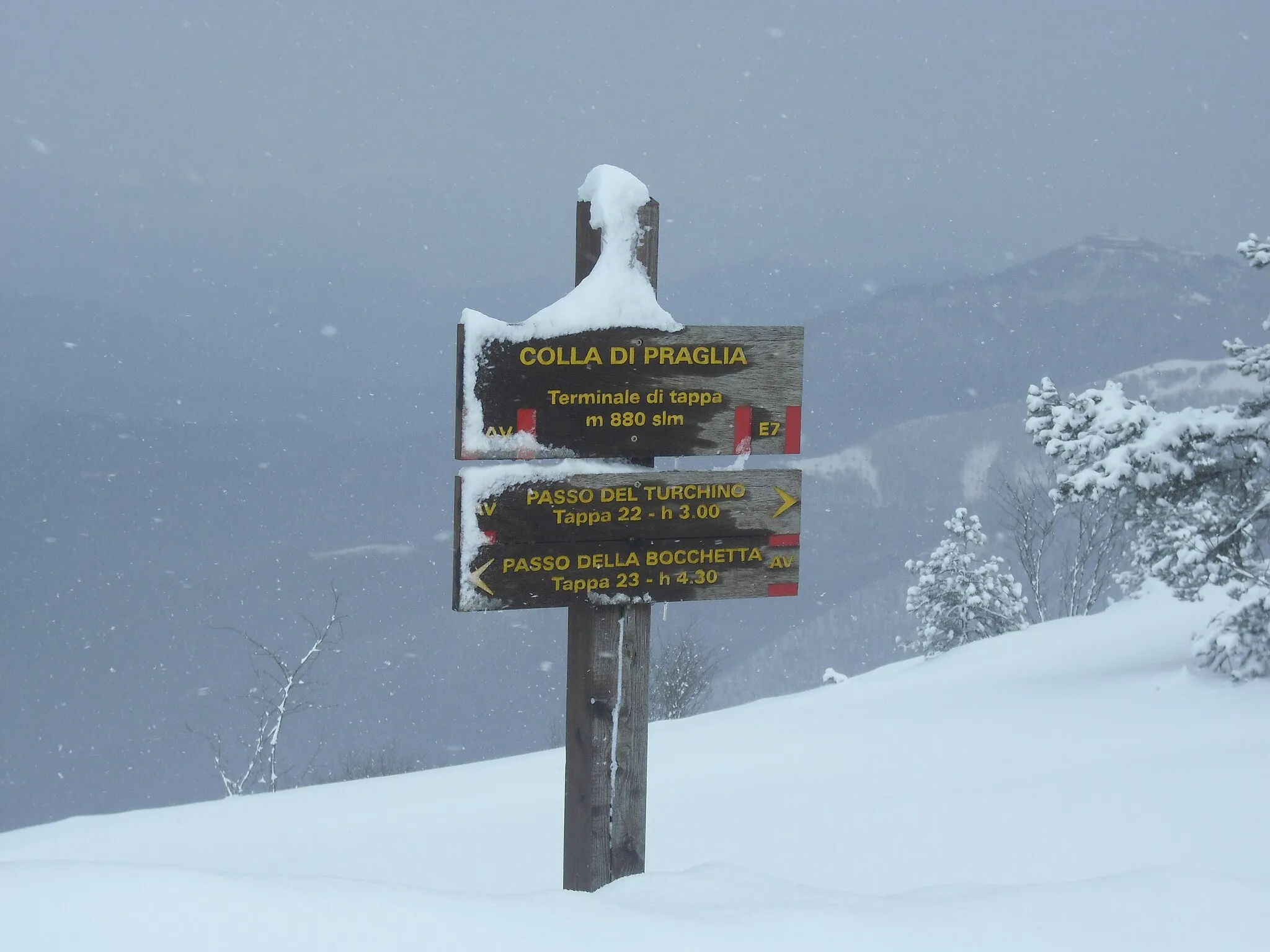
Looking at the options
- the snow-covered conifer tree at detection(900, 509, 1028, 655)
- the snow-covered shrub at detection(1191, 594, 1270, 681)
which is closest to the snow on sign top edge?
the snow-covered shrub at detection(1191, 594, 1270, 681)

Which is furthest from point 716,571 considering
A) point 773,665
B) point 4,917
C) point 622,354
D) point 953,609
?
point 773,665

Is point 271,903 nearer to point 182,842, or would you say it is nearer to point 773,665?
point 182,842

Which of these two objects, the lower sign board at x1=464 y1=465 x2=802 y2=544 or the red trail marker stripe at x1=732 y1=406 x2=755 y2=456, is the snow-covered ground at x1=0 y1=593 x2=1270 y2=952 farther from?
the red trail marker stripe at x1=732 y1=406 x2=755 y2=456

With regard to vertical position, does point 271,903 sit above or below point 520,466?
below

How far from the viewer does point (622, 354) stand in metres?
3.86

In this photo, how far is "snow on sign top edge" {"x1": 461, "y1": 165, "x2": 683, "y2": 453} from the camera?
369 cm

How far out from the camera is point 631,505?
12.6 ft

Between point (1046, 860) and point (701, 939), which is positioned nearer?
point (701, 939)

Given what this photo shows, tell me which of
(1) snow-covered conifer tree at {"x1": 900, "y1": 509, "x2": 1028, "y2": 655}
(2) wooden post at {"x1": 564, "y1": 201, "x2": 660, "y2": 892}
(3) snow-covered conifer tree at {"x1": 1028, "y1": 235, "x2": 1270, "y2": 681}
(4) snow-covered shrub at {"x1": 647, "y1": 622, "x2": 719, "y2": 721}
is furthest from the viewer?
(4) snow-covered shrub at {"x1": 647, "y1": 622, "x2": 719, "y2": 721}

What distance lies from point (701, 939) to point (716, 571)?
4.99 feet

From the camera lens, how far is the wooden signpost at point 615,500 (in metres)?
3.72

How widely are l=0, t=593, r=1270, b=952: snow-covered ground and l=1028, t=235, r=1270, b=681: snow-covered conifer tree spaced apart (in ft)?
2.97

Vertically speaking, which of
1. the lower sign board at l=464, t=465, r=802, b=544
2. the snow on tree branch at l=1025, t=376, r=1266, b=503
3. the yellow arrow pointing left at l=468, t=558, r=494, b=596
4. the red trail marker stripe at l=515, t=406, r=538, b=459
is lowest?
the yellow arrow pointing left at l=468, t=558, r=494, b=596

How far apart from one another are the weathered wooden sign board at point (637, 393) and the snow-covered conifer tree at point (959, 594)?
89.8ft
